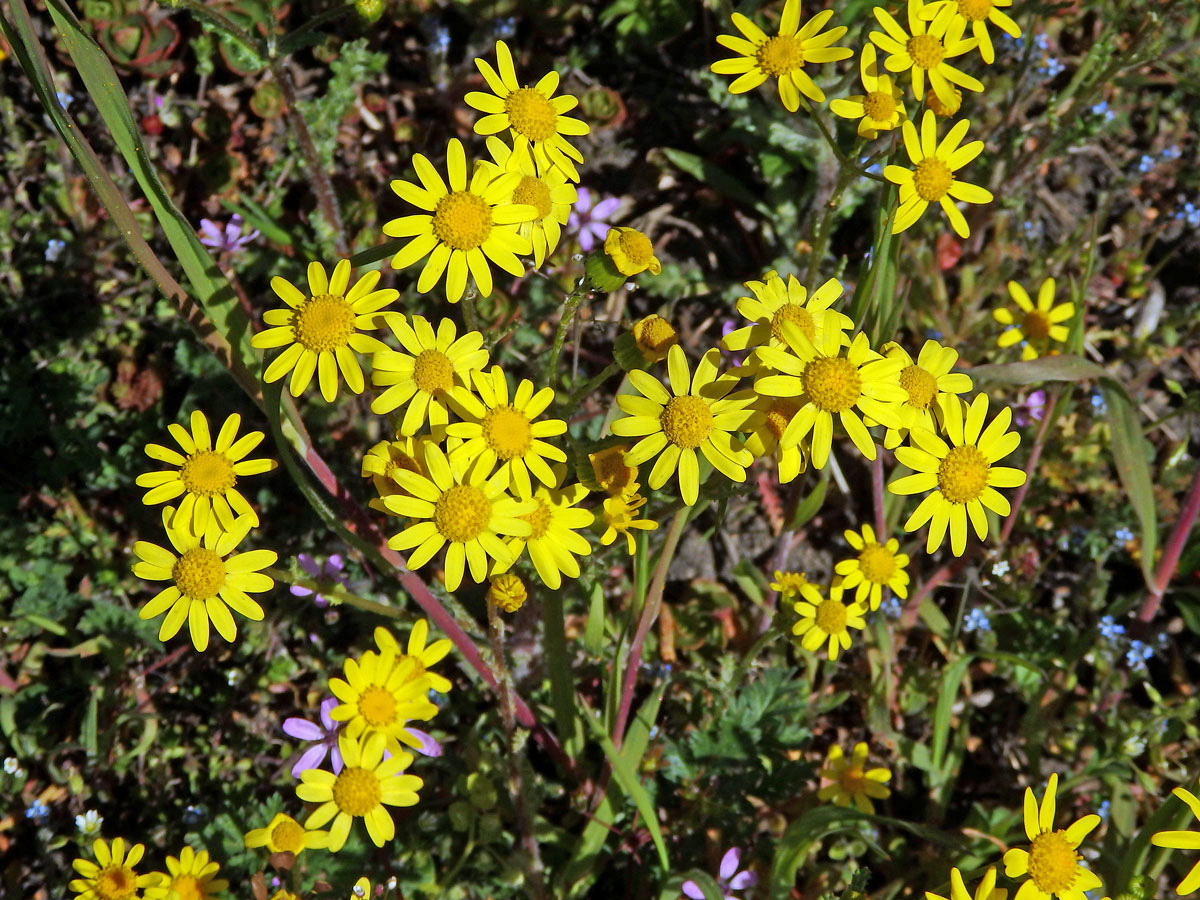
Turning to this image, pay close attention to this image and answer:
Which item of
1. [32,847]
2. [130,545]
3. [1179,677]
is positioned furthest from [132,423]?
→ [1179,677]

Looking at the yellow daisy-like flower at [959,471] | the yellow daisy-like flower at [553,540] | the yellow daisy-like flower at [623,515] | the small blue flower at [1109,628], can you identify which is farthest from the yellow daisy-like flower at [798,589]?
the small blue flower at [1109,628]

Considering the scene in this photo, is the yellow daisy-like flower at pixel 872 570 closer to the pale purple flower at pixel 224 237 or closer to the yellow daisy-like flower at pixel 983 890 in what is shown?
the yellow daisy-like flower at pixel 983 890

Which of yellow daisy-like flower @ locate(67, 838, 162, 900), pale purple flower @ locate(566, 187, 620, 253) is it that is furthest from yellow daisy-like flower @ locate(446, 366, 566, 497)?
pale purple flower @ locate(566, 187, 620, 253)

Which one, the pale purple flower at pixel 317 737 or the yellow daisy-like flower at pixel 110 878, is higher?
the pale purple flower at pixel 317 737

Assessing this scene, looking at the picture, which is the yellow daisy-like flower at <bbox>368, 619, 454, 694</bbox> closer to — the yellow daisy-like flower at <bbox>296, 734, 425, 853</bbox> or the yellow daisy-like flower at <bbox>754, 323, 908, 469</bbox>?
the yellow daisy-like flower at <bbox>296, 734, 425, 853</bbox>

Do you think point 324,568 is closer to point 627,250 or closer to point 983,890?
point 627,250

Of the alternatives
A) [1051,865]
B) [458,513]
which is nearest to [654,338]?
[458,513]
